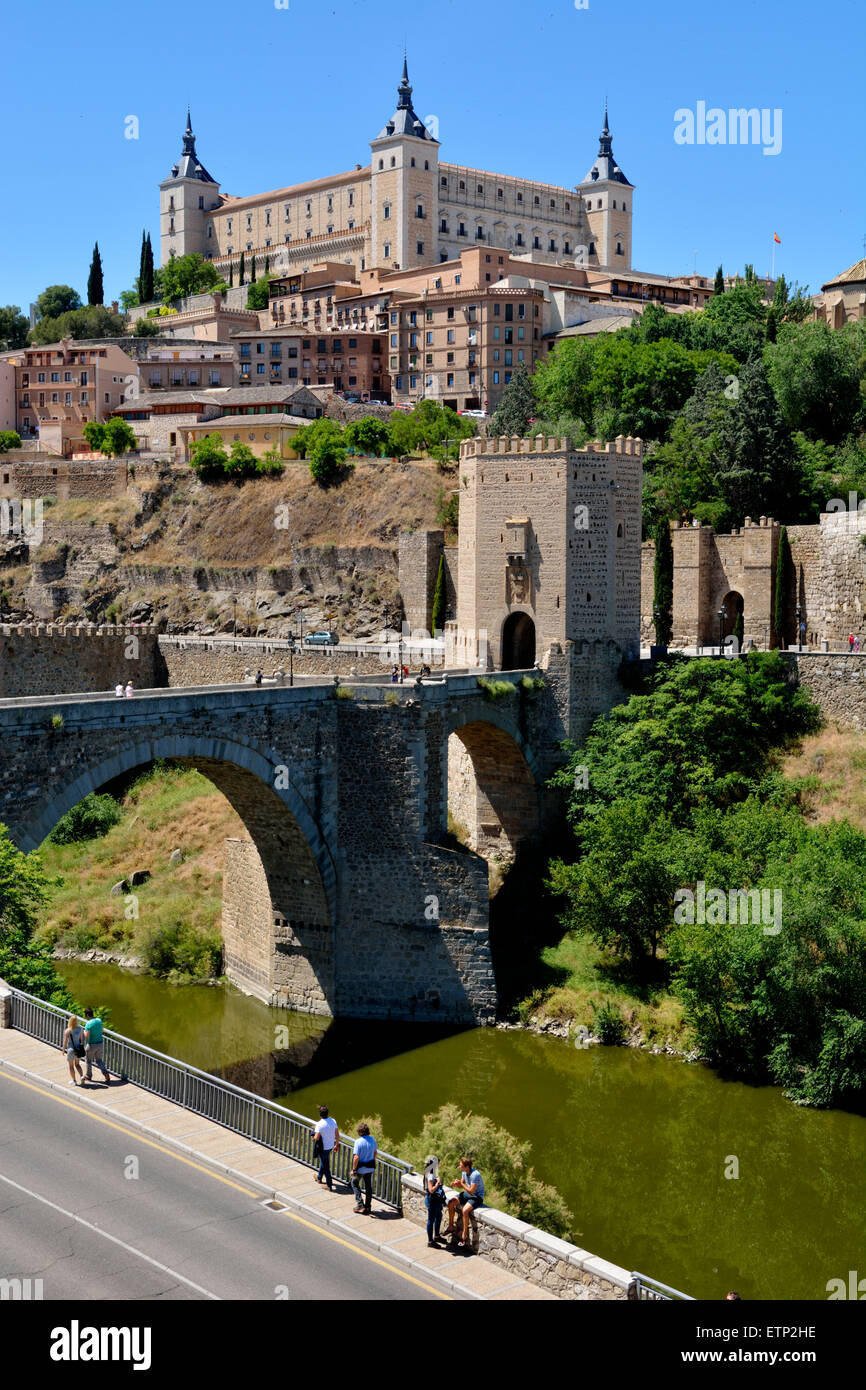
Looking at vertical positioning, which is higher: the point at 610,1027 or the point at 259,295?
the point at 259,295

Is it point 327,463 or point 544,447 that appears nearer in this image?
point 544,447

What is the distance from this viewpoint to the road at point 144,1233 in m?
14.3

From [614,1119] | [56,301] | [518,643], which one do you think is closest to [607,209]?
[56,301]

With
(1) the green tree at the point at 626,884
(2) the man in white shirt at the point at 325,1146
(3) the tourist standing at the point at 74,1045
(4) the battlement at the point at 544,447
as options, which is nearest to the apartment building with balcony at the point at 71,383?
(4) the battlement at the point at 544,447

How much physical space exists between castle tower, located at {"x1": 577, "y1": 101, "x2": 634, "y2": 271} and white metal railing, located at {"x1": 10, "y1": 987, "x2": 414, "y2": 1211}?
121936 millimetres

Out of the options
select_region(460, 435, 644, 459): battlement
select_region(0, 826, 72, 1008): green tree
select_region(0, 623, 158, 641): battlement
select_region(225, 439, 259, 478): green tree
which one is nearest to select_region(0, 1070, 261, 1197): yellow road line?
select_region(0, 826, 72, 1008): green tree

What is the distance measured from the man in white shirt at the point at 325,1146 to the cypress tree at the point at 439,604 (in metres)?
41.6

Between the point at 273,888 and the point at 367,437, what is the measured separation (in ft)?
137

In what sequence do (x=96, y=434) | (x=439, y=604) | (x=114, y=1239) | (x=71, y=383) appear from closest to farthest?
(x=114, y=1239) → (x=439, y=604) → (x=96, y=434) → (x=71, y=383)

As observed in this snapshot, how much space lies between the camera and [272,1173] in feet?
57.7

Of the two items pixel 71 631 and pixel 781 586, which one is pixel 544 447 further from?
pixel 71 631

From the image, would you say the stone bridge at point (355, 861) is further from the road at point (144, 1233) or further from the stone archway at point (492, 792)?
the road at point (144, 1233)

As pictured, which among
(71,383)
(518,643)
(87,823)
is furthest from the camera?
(71,383)

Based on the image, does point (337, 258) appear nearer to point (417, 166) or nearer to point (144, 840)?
point (417, 166)
